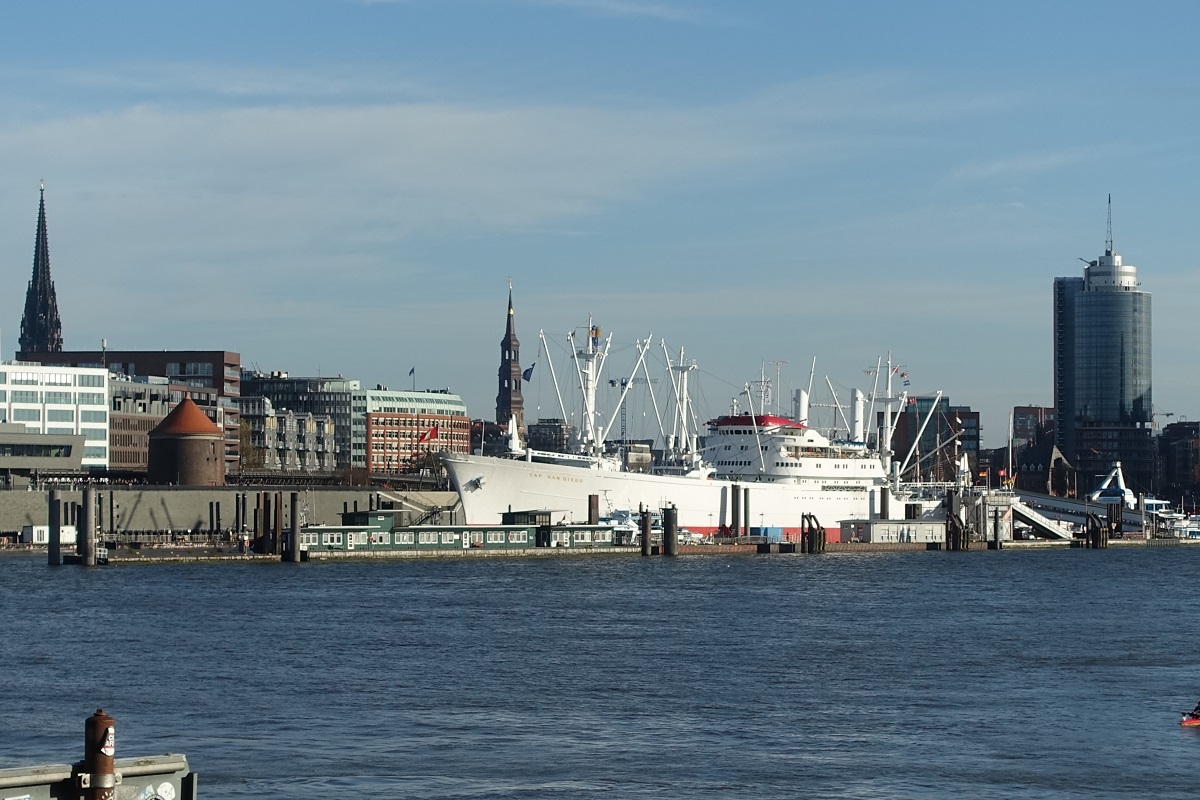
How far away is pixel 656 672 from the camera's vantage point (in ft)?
152

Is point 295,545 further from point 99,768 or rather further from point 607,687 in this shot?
point 99,768

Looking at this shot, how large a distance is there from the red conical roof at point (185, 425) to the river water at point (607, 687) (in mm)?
64125

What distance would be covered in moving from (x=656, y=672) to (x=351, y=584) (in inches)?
1453

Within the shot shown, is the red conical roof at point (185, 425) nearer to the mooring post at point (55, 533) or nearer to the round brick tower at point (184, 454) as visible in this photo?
the round brick tower at point (184, 454)

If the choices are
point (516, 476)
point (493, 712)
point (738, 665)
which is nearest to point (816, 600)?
point (738, 665)

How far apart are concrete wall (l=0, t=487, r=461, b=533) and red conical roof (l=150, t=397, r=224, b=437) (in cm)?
1214

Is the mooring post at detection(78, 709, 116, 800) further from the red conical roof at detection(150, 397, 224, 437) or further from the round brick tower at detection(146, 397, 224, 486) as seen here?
the red conical roof at detection(150, 397, 224, 437)

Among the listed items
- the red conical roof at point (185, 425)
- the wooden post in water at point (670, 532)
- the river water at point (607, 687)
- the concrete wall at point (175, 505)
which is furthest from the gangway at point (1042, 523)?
the river water at point (607, 687)

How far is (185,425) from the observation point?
5674 inches

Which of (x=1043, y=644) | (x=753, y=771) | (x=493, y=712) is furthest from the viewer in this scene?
(x=1043, y=644)

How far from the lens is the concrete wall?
123250mm

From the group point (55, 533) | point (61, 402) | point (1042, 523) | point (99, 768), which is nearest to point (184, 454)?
point (61, 402)

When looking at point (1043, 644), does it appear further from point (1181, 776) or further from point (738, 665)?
point (1181, 776)

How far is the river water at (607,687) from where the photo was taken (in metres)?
31.8
